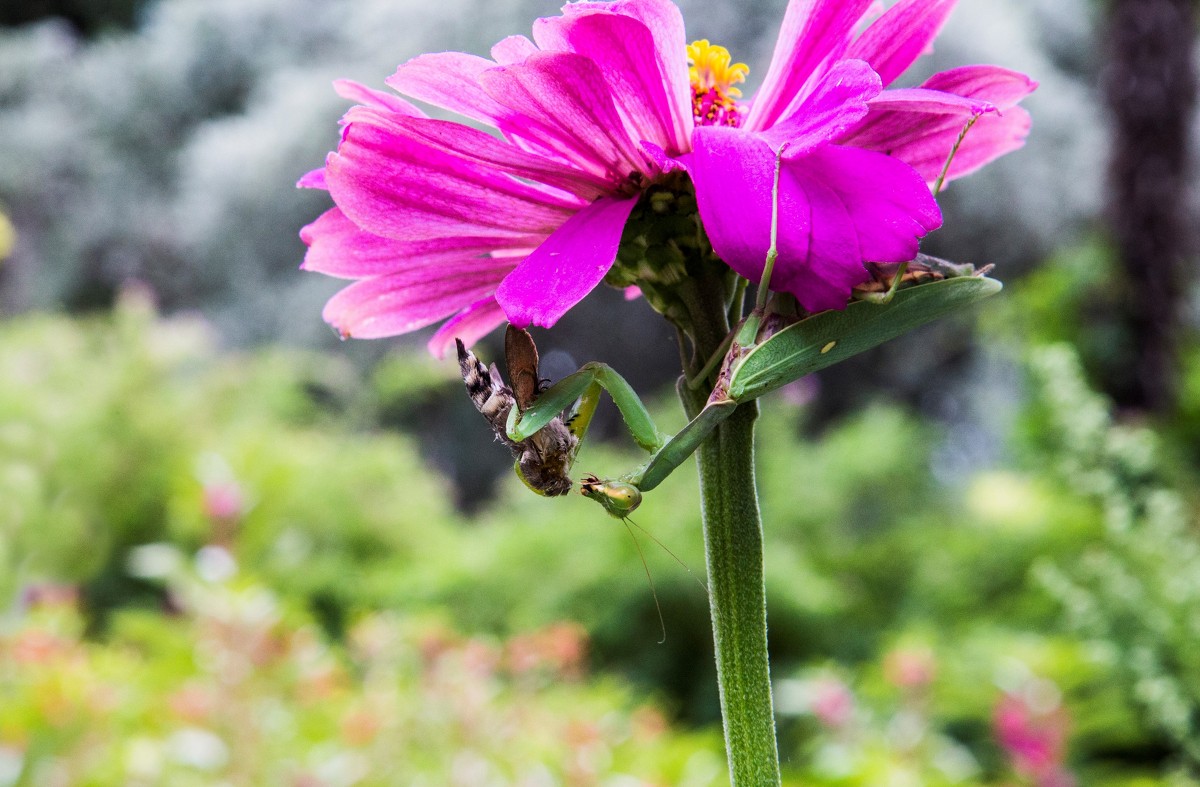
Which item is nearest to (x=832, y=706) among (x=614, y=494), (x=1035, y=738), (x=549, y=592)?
(x=1035, y=738)

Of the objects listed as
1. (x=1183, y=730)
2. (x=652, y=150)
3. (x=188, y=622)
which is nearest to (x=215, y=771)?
(x=188, y=622)

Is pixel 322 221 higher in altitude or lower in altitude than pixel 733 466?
higher

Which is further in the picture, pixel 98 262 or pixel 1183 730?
pixel 98 262

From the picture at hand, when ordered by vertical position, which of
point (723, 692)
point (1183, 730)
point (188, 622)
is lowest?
point (1183, 730)

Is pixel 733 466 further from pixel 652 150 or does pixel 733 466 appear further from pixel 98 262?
pixel 98 262

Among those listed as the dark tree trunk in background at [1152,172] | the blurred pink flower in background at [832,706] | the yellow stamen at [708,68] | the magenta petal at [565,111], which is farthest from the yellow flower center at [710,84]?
the dark tree trunk in background at [1152,172]

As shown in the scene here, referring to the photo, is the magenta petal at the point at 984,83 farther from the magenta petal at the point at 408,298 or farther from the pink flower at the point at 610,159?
the magenta petal at the point at 408,298
